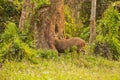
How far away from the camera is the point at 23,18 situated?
17000 mm

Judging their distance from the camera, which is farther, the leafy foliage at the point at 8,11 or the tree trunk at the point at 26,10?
the leafy foliage at the point at 8,11

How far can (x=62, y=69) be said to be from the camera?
12242 millimetres

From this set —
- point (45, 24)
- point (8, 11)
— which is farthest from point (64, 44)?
point (8, 11)

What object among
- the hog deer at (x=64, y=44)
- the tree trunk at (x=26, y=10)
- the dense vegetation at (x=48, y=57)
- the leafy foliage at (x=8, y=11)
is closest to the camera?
the dense vegetation at (x=48, y=57)

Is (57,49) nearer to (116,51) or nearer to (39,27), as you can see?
(39,27)

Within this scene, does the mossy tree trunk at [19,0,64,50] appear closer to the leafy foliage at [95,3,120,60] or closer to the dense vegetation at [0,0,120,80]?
the dense vegetation at [0,0,120,80]

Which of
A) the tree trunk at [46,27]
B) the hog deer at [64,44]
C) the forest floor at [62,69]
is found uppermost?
the tree trunk at [46,27]

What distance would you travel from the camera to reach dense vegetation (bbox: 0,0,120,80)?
36.4 ft

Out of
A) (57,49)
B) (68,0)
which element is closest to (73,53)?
(57,49)

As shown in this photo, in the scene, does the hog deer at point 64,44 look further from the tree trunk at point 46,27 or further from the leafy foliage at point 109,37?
the leafy foliage at point 109,37

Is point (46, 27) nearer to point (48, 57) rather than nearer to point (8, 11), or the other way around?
point (48, 57)

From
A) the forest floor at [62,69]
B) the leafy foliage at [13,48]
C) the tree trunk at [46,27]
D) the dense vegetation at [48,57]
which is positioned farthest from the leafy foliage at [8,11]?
the leafy foliage at [13,48]

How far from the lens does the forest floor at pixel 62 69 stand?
10.4m

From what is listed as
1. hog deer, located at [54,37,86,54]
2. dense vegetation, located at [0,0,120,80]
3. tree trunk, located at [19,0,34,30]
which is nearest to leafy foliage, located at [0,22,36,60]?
dense vegetation, located at [0,0,120,80]
